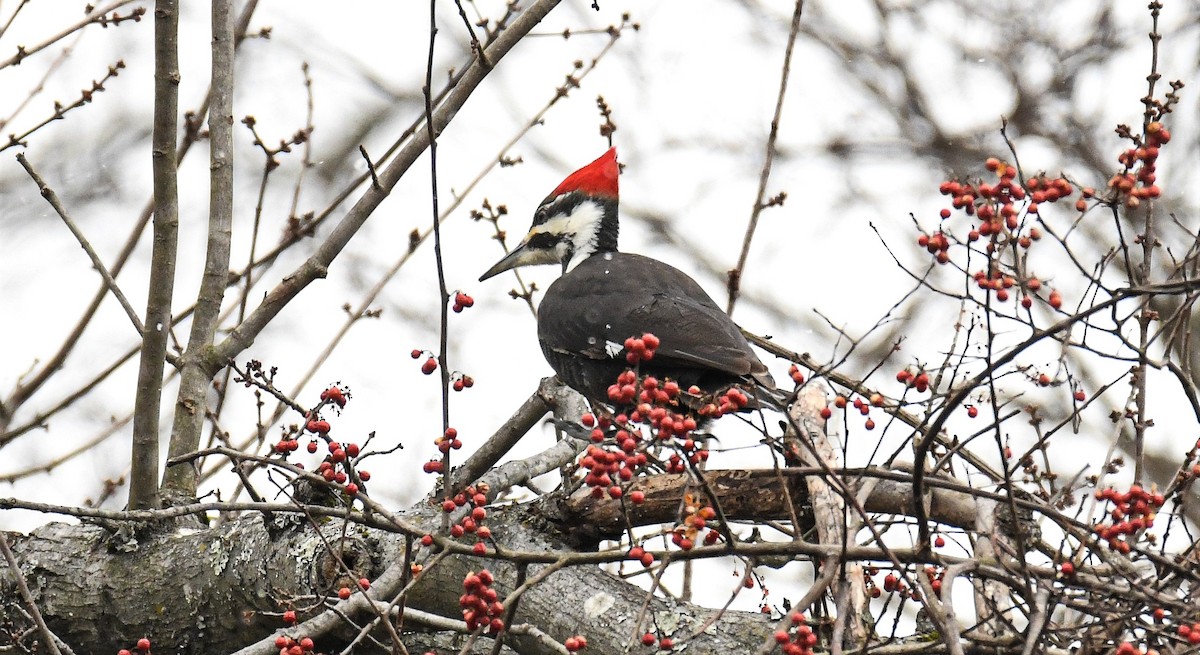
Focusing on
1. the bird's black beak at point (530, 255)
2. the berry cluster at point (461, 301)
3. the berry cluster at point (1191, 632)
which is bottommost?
the berry cluster at point (1191, 632)

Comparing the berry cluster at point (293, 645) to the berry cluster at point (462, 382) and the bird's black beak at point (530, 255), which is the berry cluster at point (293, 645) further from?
the bird's black beak at point (530, 255)

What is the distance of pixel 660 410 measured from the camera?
7.20 ft

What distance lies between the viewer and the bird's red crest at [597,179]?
5.39 m

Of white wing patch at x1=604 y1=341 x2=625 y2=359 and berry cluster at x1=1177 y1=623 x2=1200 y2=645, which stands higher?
white wing patch at x1=604 y1=341 x2=625 y2=359

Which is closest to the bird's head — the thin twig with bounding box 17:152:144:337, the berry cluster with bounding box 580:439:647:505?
the thin twig with bounding box 17:152:144:337

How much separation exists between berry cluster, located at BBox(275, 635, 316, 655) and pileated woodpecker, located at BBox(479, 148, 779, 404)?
1.27m

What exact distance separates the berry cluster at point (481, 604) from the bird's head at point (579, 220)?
11.0 ft

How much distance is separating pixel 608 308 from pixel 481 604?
2361 millimetres

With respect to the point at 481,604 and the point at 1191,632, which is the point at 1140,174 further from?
the point at 481,604

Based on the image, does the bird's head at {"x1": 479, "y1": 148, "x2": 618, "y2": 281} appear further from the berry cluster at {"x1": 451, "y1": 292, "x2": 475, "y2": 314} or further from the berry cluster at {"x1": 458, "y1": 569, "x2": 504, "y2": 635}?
the berry cluster at {"x1": 458, "y1": 569, "x2": 504, "y2": 635}

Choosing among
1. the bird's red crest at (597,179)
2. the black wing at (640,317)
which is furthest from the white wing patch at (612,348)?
the bird's red crest at (597,179)

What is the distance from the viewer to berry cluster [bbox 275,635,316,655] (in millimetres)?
2244

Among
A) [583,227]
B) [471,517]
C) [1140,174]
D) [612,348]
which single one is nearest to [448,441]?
[471,517]

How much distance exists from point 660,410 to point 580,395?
7.07 ft
